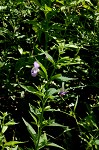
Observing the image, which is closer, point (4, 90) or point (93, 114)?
point (93, 114)

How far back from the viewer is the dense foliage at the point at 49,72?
70.6 inches

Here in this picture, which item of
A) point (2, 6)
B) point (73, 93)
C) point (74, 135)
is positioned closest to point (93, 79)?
point (73, 93)

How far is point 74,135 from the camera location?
1798 mm

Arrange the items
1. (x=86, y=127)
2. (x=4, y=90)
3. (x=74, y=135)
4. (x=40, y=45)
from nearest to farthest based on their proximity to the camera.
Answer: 1. (x=86, y=127)
2. (x=74, y=135)
3. (x=4, y=90)
4. (x=40, y=45)

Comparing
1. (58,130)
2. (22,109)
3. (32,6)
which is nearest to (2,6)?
(32,6)

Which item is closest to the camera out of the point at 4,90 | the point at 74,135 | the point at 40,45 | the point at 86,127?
the point at 86,127

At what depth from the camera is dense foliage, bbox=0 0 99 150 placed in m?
1.79

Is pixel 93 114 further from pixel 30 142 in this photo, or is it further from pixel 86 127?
pixel 30 142

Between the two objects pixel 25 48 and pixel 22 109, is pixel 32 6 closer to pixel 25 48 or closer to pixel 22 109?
pixel 25 48

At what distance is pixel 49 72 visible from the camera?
1.89 metres

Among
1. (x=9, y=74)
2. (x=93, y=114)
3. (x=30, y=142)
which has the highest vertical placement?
(x=9, y=74)

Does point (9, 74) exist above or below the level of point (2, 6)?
below

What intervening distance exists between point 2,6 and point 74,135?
30.9 inches

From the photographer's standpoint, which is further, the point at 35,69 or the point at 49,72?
the point at 49,72
